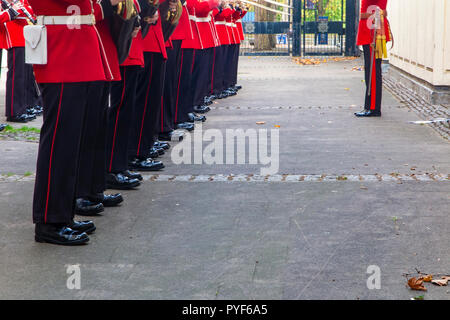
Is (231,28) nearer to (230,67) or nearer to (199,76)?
(230,67)

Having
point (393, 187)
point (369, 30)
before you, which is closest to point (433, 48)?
point (369, 30)

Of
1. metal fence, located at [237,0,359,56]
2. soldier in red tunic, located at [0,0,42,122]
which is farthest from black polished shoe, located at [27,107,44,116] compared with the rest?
metal fence, located at [237,0,359,56]

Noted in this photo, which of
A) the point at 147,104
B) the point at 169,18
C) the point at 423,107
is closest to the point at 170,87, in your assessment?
the point at 169,18

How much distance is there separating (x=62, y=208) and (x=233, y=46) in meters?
10.7

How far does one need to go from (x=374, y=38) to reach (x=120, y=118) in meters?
5.28

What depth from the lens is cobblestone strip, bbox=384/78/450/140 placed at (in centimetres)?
923

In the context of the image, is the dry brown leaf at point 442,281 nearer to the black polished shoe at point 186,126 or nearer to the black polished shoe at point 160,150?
the black polished shoe at point 160,150

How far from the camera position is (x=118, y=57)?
5.20 meters

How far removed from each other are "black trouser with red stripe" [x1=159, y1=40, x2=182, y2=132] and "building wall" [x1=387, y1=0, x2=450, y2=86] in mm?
4422

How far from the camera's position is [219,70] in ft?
44.3

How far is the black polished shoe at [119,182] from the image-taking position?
6039mm

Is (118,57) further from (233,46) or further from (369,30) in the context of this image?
(233,46)

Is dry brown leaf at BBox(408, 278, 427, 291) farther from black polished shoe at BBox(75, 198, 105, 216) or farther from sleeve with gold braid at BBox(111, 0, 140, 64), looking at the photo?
sleeve with gold braid at BBox(111, 0, 140, 64)

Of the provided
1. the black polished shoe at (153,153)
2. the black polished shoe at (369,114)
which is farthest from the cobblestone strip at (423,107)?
the black polished shoe at (153,153)
